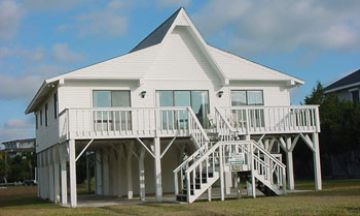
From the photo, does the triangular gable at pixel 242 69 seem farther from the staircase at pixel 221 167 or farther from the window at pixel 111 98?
the staircase at pixel 221 167

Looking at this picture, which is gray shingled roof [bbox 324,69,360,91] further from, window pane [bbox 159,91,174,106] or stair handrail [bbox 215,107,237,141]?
stair handrail [bbox 215,107,237,141]

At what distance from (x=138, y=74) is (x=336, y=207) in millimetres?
13723

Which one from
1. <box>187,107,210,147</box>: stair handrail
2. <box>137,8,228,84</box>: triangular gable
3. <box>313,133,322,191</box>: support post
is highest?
<box>137,8,228,84</box>: triangular gable

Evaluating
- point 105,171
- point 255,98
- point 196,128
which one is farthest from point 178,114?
point 105,171

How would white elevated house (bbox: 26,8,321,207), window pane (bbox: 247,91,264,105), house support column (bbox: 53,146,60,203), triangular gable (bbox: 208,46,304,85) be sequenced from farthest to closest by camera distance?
1. window pane (bbox: 247,91,264,105)
2. triangular gable (bbox: 208,46,304,85)
3. house support column (bbox: 53,146,60,203)
4. white elevated house (bbox: 26,8,321,207)

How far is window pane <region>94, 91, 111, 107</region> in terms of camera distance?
28044 mm

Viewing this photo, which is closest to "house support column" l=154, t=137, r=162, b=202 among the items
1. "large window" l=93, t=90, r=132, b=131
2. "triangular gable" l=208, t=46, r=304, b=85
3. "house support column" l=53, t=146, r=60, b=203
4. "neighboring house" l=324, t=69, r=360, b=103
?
"large window" l=93, t=90, r=132, b=131

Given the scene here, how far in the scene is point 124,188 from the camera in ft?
108

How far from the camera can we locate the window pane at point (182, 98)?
2912 centimetres

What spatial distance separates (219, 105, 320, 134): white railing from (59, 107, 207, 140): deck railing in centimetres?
198

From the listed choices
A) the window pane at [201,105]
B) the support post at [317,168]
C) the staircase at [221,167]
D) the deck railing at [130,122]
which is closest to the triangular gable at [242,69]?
the window pane at [201,105]

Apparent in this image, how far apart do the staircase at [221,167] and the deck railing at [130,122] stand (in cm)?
134

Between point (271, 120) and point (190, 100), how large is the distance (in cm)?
401

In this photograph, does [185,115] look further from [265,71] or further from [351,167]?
[351,167]
